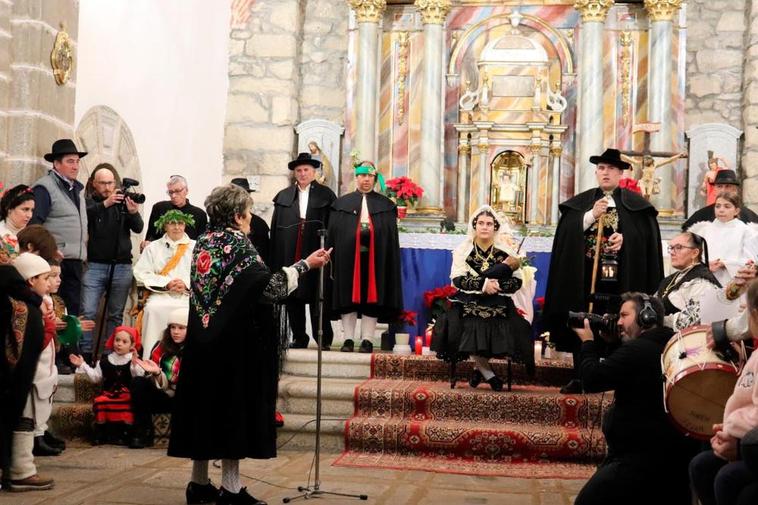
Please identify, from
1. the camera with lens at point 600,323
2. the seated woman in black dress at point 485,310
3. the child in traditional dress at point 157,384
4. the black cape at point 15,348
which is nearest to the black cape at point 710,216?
the seated woman in black dress at point 485,310

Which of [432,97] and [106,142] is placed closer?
[106,142]

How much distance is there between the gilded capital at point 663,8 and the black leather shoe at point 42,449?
8.06 metres

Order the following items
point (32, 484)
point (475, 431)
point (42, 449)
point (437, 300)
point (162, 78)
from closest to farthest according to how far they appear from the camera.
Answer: point (32, 484) → point (42, 449) → point (475, 431) → point (437, 300) → point (162, 78)

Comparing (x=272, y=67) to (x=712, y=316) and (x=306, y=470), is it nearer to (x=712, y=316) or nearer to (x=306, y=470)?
(x=306, y=470)

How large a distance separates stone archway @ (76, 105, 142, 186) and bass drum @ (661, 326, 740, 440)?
5.60 m

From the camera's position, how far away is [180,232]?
812cm

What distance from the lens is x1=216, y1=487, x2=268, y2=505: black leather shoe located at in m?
5.01

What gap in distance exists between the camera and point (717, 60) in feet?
38.5

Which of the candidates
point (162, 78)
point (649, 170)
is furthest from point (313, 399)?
point (649, 170)

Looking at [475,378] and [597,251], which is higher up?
[597,251]

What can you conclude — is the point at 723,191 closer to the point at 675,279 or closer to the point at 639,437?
the point at 675,279

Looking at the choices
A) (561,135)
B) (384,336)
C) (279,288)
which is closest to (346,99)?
(561,135)

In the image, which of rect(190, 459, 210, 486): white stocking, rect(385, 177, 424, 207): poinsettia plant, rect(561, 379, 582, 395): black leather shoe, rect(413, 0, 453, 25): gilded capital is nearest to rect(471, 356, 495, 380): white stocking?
rect(561, 379, 582, 395): black leather shoe

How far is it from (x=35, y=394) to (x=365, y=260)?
3649 millimetres
